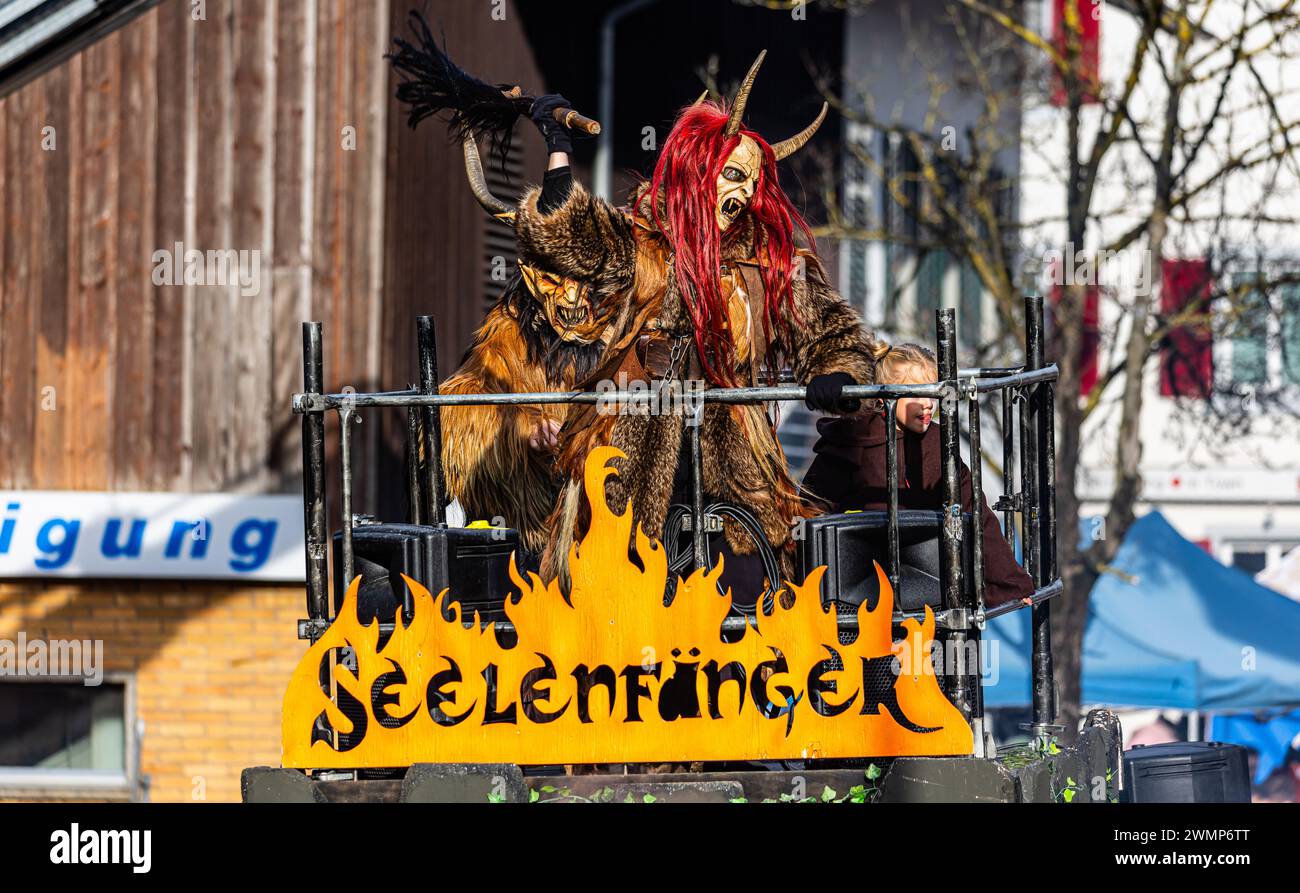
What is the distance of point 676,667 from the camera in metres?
5.14

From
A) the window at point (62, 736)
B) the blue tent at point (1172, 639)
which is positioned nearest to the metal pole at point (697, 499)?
the window at point (62, 736)

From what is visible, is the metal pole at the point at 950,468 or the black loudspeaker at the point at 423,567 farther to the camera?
the black loudspeaker at the point at 423,567

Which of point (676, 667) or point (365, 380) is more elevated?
point (365, 380)

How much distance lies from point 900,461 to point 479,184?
64.2 inches

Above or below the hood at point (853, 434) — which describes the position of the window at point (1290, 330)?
above

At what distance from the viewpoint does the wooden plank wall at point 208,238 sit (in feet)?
33.2

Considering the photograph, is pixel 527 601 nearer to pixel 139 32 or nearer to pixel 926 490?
pixel 926 490

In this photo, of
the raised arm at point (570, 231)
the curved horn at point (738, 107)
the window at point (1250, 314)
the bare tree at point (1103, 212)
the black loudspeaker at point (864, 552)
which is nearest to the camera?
the black loudspeaker at point (864, 552)

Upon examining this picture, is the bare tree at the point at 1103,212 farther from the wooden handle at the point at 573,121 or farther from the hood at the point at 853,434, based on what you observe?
the wooden handle at the point at 573,121

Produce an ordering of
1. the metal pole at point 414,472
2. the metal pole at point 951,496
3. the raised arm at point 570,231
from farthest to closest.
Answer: the metal pole at point 414,472 < the raised arm at point 570,231 < the metal pole at point 951,496

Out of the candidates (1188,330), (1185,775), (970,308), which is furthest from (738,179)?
(970,308)

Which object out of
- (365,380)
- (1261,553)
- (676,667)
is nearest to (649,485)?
(676,667)

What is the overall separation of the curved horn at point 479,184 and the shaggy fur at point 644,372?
5.4 inches
